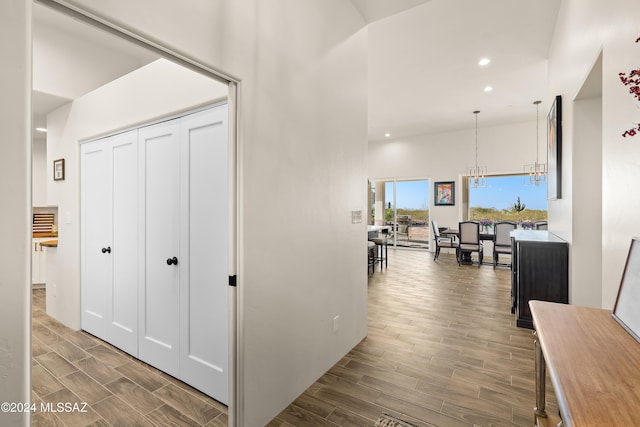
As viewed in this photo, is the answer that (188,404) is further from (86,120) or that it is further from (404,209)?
(404,209)

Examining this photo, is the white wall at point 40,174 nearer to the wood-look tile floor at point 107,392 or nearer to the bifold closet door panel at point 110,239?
the bifold closet door panel at point 110,239

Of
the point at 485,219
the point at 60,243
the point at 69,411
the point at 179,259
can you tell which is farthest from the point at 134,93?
the point at 485,219

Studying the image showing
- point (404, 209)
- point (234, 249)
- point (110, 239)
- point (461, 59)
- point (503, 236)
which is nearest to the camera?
point (234, 249)

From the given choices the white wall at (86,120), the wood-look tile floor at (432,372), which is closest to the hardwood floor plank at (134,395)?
the wood-look tile floor at (432,372)

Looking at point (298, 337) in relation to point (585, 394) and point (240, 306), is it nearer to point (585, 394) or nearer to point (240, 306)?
point (240, 306)

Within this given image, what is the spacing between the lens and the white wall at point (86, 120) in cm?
231

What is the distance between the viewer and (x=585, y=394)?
0.78 metres

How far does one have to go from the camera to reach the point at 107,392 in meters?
2.25

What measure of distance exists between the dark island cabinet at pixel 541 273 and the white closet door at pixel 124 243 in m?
3.95

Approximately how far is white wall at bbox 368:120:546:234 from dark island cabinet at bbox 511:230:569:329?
487cm

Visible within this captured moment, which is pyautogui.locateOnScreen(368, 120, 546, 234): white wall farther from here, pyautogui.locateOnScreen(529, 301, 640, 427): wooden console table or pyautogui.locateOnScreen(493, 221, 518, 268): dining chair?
pyautogui.locateOnScreen(529, 301, 640, 427): wooden console table

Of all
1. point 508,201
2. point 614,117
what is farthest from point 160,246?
point 508,201

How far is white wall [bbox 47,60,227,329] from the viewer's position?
2307 mm

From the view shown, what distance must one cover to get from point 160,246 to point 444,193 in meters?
7.98
